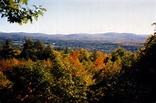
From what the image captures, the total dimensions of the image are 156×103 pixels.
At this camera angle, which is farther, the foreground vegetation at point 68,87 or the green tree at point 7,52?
the green tree at point 7,52

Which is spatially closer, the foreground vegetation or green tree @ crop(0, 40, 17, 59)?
the foreground vegetation

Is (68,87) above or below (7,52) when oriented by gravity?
above

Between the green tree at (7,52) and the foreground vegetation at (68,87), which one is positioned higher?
the foreground vegetation at (68,87)

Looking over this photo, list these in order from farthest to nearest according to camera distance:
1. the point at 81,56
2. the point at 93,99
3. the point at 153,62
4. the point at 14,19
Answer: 1. the point at 81,56
2. the point at 153,62
3. the point at 93,99
4. the point at 14,19

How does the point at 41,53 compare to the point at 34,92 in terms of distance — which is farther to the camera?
the point at 41,53

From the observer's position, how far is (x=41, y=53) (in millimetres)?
97438

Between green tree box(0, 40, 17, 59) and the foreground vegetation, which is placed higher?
the foreground vegetation

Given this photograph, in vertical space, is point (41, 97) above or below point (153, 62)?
below

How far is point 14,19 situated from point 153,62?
35779mm

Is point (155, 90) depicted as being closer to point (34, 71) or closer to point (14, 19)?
point (34, 71)

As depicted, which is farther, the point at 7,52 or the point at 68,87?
the point at 7,52

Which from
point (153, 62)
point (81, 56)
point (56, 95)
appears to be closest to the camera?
point (56, 95)

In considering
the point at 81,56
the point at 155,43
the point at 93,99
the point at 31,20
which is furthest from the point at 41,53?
the point at 31,20

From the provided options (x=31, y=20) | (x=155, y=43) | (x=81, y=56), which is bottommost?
(x=81, y=56)
